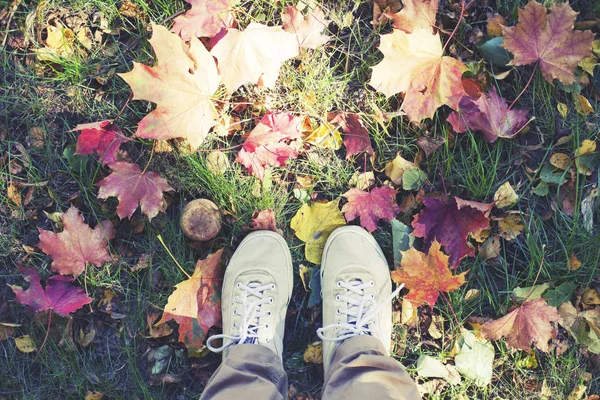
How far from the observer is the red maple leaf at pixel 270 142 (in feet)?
6.37

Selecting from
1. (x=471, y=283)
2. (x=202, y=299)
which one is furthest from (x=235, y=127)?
(x=471, y=283)

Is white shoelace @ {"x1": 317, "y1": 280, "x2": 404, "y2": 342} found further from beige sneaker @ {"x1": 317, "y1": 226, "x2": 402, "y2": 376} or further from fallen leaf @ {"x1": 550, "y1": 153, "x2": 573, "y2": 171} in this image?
fallen leaf @ {"x1": 550, "y1": 153, "x2": 573, "y2": 171}

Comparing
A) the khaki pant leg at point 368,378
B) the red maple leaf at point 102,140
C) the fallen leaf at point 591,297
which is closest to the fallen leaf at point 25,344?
the red maple leaf at point 102,140

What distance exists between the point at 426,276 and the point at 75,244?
4.67 ft

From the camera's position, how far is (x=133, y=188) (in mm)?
1922

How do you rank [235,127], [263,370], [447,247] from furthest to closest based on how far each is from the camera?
[235,127] → [447,247] → [263,370]

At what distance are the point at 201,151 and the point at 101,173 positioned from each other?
44 centimetres

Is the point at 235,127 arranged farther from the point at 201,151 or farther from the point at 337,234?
the point at 337,234

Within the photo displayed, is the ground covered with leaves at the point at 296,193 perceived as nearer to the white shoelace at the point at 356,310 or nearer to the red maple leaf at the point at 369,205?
the red maple leaf at the point at 369,205

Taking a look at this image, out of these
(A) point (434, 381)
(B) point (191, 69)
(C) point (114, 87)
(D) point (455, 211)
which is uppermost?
(B) point (191, 69)

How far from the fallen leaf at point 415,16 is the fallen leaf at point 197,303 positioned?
1.16 meters

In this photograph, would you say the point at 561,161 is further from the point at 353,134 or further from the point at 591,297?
the point at 353,134

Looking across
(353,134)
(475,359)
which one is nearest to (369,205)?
(353,134)

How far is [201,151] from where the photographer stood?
2.01 metres
